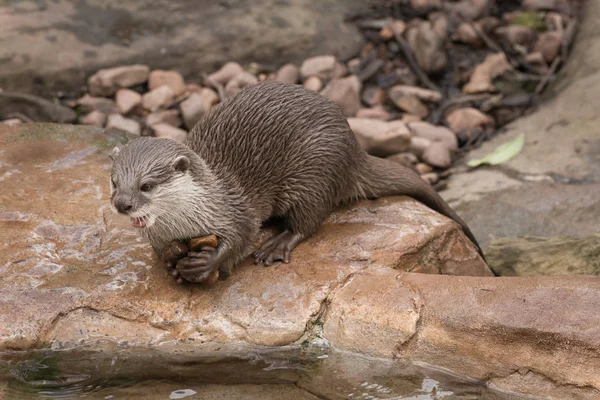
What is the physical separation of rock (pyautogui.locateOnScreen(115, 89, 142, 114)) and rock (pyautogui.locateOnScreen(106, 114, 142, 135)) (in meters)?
0.11

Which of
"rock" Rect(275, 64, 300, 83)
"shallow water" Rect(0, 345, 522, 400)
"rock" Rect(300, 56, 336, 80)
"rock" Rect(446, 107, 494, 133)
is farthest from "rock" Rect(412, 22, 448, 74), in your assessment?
"shallow water" Rect(0, 345, 522, 400)

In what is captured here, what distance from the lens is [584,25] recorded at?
4.98 m

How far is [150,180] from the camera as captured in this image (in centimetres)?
239

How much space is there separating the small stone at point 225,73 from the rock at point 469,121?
135 cm

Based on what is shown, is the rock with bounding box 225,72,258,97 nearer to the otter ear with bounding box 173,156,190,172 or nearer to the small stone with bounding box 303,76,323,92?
the small stone with bounding box 303,76,323,92

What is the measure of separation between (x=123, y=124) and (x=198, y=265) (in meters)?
2.01

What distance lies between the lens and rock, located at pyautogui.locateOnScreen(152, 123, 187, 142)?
4328 mm

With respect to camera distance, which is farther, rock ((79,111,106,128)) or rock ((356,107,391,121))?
rock ((356,107,391,121))

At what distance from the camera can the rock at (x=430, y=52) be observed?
16.6 feet

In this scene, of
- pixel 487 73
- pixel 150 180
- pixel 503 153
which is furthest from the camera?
pixel 487 73

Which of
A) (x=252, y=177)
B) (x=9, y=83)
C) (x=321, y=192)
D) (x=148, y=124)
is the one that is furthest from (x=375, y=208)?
(x=9, y=83)

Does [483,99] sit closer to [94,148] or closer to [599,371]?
[94,148]

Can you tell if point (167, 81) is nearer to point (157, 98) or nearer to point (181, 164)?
point (157, 98)

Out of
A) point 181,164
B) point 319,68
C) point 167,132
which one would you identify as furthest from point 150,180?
point 319,68
